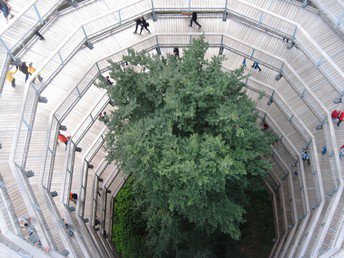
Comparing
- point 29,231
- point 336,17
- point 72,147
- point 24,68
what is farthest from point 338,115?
point 24,68

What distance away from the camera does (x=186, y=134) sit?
2355 cm

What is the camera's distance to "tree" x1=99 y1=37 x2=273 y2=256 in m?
20.1

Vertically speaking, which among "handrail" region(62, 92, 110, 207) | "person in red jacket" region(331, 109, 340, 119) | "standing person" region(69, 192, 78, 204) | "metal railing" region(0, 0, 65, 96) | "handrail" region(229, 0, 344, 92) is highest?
"handrail" region(229, 0, 344, 92)

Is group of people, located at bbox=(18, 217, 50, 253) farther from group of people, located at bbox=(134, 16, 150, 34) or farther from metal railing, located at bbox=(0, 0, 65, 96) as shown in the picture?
group of people, located at bbox=(134, 16, 150, 34)

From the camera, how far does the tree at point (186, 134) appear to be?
20094mm

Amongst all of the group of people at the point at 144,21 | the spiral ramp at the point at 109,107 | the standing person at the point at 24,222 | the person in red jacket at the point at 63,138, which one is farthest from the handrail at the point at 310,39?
the standing person at the point at 24,222

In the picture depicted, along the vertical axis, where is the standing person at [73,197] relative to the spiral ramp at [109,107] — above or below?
below

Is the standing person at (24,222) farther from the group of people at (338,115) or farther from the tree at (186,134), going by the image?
the group of people at (338,115)

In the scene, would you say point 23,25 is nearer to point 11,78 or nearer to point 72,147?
point 11,78

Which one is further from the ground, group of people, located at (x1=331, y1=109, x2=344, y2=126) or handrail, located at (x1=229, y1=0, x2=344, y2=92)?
handrail, located at (x1=229, y1=0, x2=344, y2=92)

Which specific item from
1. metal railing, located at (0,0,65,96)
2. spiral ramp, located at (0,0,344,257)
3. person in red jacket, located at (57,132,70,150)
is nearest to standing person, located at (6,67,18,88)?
spiral ramp, located at (0,0,344,257)

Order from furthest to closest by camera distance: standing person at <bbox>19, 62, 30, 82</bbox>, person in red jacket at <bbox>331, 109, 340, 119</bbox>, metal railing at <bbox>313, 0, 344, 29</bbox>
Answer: person in red jacket at <bbox>331, 109, 340, 119</bbox> → standing person at <bbox>19, 62, 30, 82</bbox> → metal railing at <bbox>313, 0, 344, 29</bbox>

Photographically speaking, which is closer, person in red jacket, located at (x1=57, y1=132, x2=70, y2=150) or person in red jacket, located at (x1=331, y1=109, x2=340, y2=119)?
person in red jacket, located at (x1=331, y1=109, x2=340, y2=119)

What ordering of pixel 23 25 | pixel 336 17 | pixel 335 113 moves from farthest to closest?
pixel 335 113
pixel 23 25
pixel 336 17
